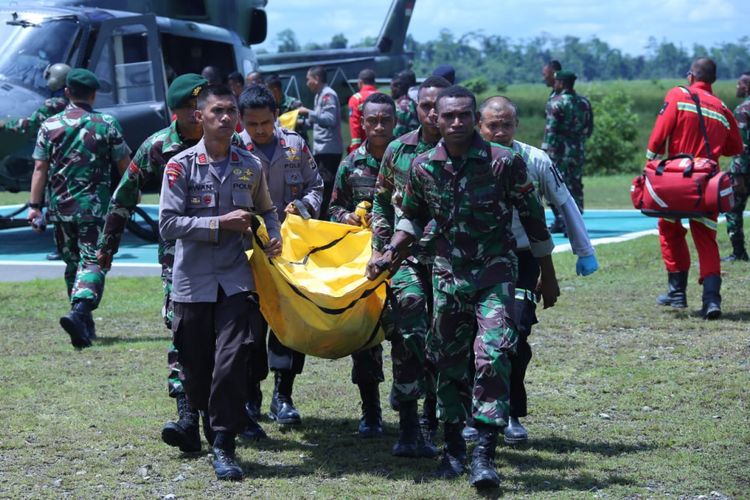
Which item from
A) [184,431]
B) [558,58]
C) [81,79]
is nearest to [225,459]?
[184,431]

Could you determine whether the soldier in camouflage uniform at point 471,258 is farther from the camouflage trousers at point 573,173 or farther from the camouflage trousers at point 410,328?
the camouflage trousers at point 573,173

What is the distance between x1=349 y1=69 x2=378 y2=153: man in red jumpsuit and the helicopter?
2216mm

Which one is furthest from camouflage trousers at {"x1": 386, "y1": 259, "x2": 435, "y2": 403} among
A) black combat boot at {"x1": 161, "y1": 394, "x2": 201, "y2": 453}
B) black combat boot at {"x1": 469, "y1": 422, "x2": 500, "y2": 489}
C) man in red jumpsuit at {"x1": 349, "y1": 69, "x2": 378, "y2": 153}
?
man in red jumpsuit at {"x1": 349, "y1": 69, "x2": 378, "y2": 153}

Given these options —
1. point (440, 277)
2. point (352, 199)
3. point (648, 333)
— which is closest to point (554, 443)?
point (440, 277)

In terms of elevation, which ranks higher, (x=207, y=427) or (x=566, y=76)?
(x=566, y=76)

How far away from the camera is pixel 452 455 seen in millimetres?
5633

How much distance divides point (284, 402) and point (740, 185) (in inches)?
329

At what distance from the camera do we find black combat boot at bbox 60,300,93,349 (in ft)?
29.3

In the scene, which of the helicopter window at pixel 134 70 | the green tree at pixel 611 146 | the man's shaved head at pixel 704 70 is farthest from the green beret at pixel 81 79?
the green tree at pixel 611 146

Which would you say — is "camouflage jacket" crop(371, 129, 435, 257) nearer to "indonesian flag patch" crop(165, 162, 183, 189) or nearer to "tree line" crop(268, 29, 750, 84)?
"indonesian flag patch" crop(165, 162, 183, 189)

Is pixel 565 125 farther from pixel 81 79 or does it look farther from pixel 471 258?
pixel 471 258

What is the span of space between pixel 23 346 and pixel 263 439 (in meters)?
3.45

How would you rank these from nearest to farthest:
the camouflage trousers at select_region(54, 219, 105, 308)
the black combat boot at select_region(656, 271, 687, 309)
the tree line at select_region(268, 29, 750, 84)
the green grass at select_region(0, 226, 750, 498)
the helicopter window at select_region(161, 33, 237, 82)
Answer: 1. the green grass at select_region(0, 226, 750, 498)
2. the camouflage trousers at select_region(54, 219, 105, 308)
3. the black combat boot at select_region(656, 271, 687, 309)
4. the helicopter window at select_region(161, 33, 237, 82)
5. the tree line at select_region(268, 29, 750, 84)

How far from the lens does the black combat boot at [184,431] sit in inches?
232
